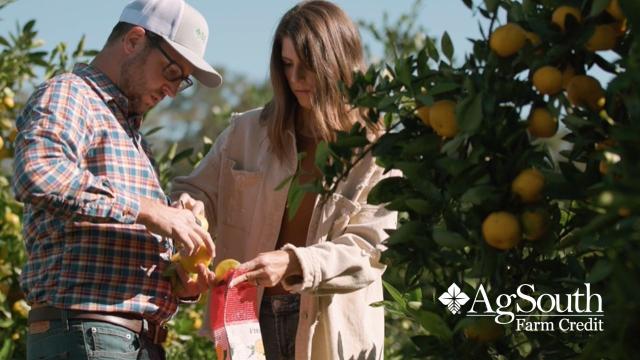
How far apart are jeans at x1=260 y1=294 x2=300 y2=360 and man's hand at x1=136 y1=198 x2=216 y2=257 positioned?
513 mm

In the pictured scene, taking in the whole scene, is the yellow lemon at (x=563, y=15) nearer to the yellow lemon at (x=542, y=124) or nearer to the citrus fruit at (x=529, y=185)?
the yellow lemon at (x=542, y=124)

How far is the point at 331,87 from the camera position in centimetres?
300

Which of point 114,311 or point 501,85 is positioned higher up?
point 501,85

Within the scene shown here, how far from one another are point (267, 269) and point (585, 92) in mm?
1147

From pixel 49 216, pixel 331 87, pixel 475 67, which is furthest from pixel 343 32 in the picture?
pixel 475 67

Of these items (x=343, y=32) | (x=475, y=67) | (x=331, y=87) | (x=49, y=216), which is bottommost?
(x=49, y=216)

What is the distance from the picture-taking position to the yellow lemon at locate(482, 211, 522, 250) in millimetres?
1681

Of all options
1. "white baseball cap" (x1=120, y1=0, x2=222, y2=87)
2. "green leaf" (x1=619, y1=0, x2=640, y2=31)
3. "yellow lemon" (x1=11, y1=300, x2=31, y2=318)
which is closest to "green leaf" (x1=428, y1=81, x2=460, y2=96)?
"green leaf" (x1=619, y1=0, x2=640, y2=31)

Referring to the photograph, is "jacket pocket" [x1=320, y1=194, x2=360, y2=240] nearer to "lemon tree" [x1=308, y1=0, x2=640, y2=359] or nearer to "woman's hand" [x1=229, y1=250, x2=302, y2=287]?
"woman's hand" [x1=229, y1=250, x2=302, y2=287]

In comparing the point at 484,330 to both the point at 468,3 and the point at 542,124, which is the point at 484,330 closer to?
the point at 542,124

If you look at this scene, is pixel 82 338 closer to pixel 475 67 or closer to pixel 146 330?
pixel 146 330

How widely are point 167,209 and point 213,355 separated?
2.16 m

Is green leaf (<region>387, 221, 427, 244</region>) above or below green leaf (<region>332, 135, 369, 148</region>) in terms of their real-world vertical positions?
below

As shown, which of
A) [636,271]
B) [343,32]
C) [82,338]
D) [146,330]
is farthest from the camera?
[343,32]
